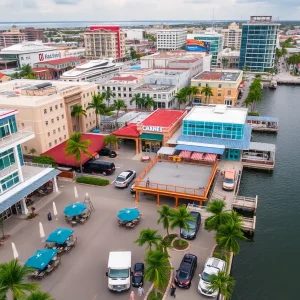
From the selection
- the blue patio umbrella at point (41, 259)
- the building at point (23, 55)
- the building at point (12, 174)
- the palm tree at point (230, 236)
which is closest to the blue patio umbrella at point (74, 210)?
the building at point (12, 174)

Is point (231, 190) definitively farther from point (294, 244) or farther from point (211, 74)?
point (211, 74)

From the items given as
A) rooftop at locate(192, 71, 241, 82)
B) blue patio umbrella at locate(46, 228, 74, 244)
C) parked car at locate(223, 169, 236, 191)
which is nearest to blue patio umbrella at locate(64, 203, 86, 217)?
blue patio umbrella at locate(46, 228, 74, 244)

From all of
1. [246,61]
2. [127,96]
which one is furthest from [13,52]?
[246,61]

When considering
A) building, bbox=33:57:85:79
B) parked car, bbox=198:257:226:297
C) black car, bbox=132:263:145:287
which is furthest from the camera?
building, bbox=33:57:85:79

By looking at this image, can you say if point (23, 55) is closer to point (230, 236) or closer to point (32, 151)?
point (32, 151)

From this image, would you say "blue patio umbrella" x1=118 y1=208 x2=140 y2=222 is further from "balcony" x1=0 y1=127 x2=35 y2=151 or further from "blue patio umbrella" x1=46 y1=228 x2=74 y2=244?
"balcony" x1=0 y1=127 x2=35 y2=151

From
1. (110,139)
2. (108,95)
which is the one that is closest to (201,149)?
(110,139)
